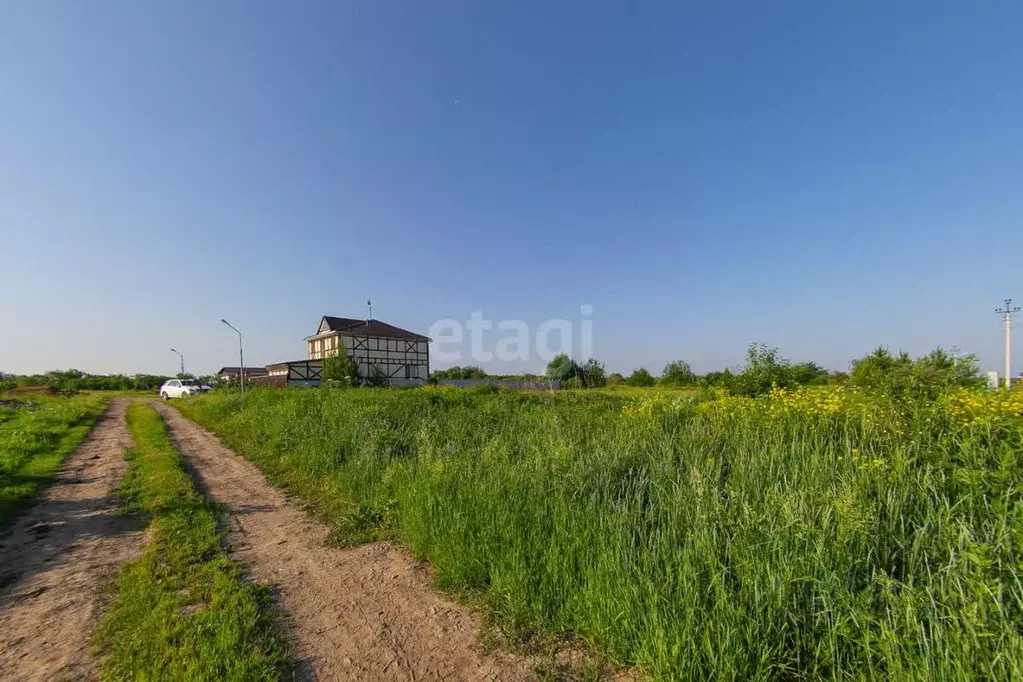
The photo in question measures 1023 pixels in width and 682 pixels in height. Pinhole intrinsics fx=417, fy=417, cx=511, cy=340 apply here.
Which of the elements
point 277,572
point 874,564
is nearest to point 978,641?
point 874,564

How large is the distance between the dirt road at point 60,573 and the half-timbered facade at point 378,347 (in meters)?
29.6

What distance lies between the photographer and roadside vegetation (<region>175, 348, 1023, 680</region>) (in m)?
1.93

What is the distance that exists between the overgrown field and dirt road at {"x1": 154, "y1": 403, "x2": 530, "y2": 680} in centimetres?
25

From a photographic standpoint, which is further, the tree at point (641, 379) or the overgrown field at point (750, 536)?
the tree at point (641, 379)

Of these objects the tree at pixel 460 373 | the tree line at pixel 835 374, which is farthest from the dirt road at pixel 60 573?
the tree at pixel 460 373

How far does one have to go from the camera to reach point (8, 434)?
966 centimetres

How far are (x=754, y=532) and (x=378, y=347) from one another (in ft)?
122

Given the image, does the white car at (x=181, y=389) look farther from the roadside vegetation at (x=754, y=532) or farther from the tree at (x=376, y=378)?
the roadside vegetation at (x=754, y=532)

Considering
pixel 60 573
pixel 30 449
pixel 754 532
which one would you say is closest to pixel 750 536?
pixel 754 532

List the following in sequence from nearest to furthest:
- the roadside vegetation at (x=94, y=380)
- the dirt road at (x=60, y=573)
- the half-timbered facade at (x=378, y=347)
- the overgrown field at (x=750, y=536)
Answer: the overgrown field at (x=750, y=536) → the dirt road at (x=60, y=573) → the half-timbered facade at (x=378, y=347) → the roadside vegetation at (x=94, y=380)

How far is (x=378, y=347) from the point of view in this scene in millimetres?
37156

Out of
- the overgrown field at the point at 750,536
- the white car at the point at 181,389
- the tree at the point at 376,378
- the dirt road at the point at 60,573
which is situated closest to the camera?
the overgrown field at the point at 750,536

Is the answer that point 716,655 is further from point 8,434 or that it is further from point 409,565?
point 8,434

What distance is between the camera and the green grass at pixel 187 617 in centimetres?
228
